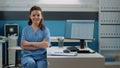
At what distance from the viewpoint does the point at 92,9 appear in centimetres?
503

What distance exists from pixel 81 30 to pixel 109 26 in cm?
154

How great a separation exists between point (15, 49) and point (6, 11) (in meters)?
0.88

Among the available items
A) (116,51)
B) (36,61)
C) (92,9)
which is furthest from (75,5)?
(36,61)

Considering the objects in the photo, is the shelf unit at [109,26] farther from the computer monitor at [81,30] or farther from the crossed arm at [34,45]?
the crossed arm at [34,45]

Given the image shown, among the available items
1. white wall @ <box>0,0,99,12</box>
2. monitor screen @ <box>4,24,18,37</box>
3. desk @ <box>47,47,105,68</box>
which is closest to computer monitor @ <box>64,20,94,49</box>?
desk @ <box>47,47,105,68</box>

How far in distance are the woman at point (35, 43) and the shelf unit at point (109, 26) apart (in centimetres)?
176

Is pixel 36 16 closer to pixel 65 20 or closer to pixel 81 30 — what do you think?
pixel 81 30

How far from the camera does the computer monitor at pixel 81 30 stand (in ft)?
11.8

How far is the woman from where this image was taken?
3.32 metres

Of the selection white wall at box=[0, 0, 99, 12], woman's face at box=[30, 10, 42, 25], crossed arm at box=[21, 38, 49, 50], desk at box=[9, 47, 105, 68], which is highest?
white wall at box=[0, 0, 99, 12]

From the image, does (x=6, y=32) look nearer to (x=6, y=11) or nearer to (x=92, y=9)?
(x=6, y=11)

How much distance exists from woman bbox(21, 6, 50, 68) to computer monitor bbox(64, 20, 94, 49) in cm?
37

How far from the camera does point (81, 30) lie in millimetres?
3635

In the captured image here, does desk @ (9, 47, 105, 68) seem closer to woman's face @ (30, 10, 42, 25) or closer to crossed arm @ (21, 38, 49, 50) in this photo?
crossed arm @ (21, 38, 49, 50)
